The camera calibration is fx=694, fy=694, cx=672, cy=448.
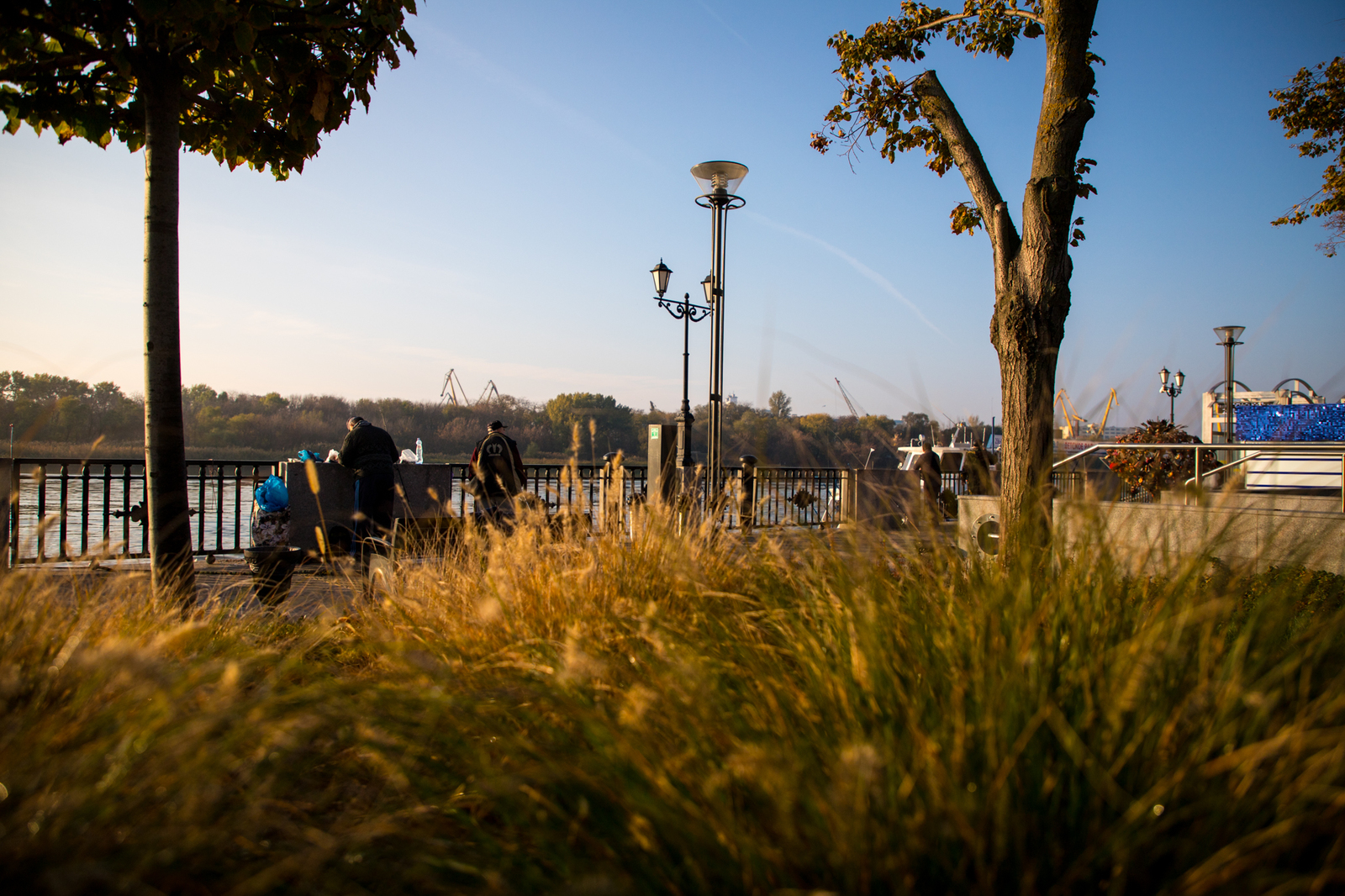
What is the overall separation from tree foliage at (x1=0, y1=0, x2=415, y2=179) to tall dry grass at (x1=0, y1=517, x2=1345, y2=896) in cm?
223

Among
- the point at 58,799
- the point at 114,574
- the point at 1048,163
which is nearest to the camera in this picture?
the point at 58,799

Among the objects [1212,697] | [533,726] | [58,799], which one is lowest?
[533,726]

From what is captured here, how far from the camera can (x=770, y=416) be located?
3.46 metres

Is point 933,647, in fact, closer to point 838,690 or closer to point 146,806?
point 838,690

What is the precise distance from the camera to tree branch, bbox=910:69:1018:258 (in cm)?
478

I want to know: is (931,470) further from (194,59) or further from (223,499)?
(194,59)

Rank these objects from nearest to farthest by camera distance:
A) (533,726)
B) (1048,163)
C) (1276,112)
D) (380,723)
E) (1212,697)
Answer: (1212,697) → (380,723) → (533,726) → (1048,163) → (1276,112)

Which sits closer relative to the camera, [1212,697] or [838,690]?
[1212,697]

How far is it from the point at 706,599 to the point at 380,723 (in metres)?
1.28

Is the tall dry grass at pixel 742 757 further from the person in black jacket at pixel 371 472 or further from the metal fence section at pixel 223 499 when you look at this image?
the person in black jacket at pixel 371 472

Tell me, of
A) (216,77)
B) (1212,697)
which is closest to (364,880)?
(1212,697)

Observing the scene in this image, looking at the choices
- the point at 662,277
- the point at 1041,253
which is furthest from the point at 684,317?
the point at 1041,253

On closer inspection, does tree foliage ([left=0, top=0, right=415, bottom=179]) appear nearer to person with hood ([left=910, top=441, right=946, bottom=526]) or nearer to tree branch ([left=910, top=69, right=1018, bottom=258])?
tree branch ([left=910, top=69, right=1018, bottom=258])

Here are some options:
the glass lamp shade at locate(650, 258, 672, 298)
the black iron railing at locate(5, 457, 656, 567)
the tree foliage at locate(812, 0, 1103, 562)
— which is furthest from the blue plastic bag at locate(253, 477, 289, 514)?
the glass lamp shade at locate(650, 258, 672, 298)
